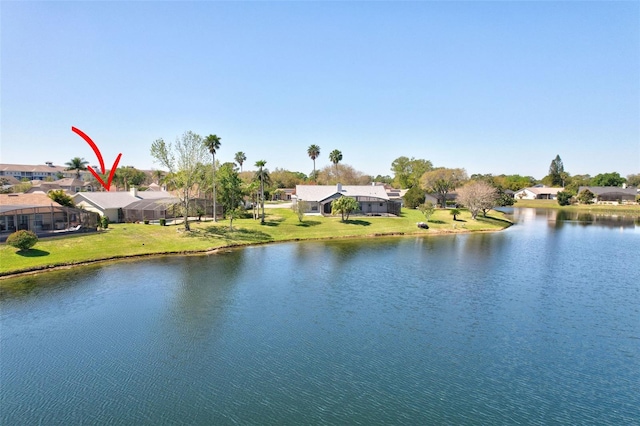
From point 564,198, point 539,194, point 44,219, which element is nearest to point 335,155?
point 44,219

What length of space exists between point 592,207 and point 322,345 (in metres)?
135

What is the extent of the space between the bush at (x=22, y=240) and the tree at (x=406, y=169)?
115 meters

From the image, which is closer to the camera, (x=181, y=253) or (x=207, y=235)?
(x=181, y=253)

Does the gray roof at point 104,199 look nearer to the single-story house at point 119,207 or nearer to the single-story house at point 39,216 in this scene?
the single-story house at point 119,207

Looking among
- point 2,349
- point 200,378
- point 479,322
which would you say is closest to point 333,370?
point 200,378

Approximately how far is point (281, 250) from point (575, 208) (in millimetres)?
117969

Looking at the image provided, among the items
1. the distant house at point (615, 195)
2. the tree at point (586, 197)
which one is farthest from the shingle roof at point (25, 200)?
the distant house at point (615, 195)

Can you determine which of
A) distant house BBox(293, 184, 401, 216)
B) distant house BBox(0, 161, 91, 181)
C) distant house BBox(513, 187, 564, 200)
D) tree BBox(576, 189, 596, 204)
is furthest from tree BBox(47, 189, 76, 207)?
distant house BBox(513, 187, 564, 200)

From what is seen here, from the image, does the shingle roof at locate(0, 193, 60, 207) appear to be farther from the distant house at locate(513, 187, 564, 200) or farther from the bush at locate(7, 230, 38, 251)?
the distant house at locate(513, 187, 564, 200)

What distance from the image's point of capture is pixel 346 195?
3073 inches

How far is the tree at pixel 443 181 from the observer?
98.4 m

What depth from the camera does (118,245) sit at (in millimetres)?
46469

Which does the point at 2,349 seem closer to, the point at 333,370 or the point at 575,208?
the point at 333,370

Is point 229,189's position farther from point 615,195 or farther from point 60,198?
point 615,195
